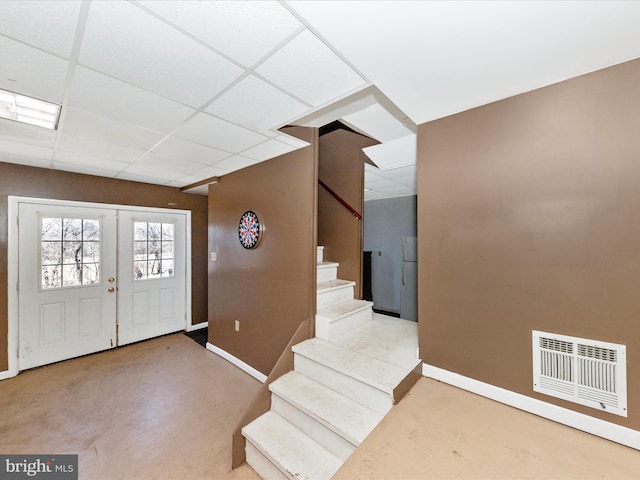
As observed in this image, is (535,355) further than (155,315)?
No

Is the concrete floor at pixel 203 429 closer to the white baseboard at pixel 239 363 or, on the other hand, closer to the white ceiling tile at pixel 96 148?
the white baseboard at pixel 239 363

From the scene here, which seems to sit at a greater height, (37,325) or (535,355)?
(535,355)

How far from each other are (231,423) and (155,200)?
342cm

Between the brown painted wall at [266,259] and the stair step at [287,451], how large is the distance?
0.82 m

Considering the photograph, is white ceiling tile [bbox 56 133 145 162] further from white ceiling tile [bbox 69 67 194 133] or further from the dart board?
the dart board

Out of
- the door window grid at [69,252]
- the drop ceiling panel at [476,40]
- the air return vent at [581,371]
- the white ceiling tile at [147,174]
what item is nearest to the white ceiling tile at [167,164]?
the white ceiling tile at [147,174]

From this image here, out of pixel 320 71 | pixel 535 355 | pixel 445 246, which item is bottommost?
pixel 535 355

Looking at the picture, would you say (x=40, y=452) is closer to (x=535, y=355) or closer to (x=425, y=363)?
(x=425, y=363)

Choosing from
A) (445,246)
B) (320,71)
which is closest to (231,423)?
(445,246)

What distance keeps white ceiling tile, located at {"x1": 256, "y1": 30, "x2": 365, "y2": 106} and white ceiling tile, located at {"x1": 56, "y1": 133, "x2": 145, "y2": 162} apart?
193cm

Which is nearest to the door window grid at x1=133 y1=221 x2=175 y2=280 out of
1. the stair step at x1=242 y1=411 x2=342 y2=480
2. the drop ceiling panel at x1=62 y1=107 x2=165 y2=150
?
the drop ceiling panel at x1=62 y1=107 x2=165 y2=150

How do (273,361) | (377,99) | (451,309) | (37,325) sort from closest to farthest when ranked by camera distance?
(451,309), (377,99), (273,361), (37,325)

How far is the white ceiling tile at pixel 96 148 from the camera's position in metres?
2.32

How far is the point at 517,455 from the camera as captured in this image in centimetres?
125
